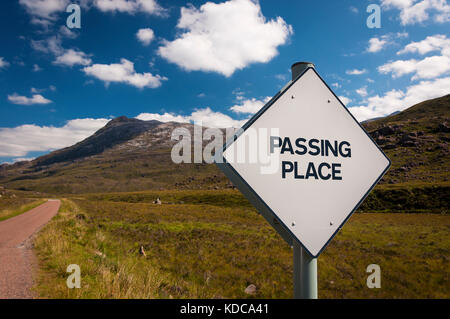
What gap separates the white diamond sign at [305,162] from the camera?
1.57 meters

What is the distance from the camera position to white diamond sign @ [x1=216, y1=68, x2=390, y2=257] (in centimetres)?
157

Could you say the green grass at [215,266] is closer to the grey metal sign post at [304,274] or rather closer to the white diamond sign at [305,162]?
the grey metal sign post at [304,274]

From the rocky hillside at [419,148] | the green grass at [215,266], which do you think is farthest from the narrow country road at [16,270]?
the rocky hillside at [419,148]

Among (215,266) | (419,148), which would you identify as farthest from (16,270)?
(419,148)

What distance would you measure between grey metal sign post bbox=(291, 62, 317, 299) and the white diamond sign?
0.05 meters

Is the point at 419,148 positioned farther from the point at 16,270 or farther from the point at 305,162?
the point at 16,270

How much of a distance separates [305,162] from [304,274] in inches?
27.9

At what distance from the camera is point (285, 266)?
10125 mm

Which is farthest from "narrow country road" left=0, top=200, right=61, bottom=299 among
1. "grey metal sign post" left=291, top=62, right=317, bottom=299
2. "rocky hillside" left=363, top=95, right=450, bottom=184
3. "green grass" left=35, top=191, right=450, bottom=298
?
"rocky hillside" left=363, top=95, right=450, bottom=184

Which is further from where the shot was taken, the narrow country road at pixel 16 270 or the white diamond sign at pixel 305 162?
the narrow country road at pixel 16 270

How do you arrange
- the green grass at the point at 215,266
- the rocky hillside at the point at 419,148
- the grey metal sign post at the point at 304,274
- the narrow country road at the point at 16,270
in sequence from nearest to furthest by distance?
the grey metal sign post at the point at 304,274 → the narrow country road at the point at 16,270 → the green grass at the point at 215,266 → the rocky hillside at the point at 419,148

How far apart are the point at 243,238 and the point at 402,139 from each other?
4179 inches

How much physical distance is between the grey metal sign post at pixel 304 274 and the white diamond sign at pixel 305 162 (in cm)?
5

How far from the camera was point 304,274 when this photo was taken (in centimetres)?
157
